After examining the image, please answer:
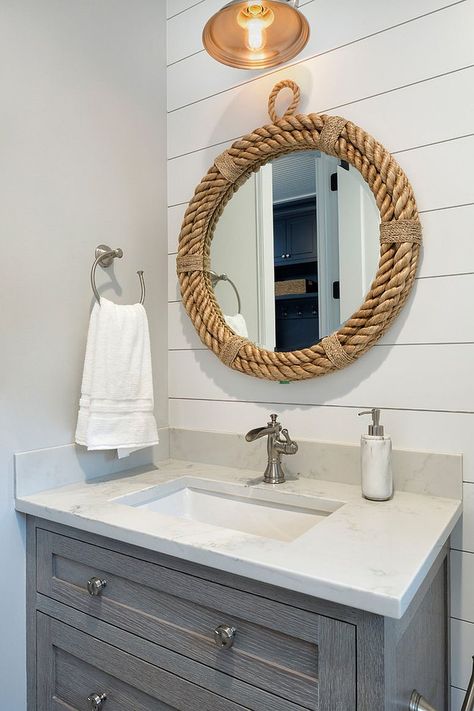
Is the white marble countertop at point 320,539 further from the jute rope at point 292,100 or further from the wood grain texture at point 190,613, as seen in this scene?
the jute rope at point 292,100

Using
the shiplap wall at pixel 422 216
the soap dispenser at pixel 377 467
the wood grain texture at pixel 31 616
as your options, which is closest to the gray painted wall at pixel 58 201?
the wood grain texture at pixel 31 616

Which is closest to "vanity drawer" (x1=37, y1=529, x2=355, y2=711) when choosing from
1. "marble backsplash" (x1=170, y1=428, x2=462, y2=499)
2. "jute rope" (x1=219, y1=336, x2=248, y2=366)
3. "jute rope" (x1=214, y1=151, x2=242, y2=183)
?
"marble backsplash" (x1=170, y1=428, x2=462, y2=499)

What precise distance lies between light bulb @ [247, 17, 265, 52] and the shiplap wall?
214mm

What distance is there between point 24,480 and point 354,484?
83cm

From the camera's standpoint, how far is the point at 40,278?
1236 mm

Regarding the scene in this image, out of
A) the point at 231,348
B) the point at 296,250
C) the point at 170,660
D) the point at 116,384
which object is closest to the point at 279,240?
the point at 296,250

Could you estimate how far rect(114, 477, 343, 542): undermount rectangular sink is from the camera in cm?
117

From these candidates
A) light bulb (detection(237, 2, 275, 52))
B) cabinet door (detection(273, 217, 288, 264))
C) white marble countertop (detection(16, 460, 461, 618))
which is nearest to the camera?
white marble countertop (detection(16, 460, 461, 618))

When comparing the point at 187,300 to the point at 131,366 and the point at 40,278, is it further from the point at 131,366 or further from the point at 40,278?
the point at 40,278

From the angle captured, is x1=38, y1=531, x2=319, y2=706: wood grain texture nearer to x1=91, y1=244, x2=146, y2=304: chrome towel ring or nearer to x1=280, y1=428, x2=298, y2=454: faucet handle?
x1=280, y1=428, x2=298, y2=454: faucet handle

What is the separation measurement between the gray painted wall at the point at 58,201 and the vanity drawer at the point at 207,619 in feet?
0.62

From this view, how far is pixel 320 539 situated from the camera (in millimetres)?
882

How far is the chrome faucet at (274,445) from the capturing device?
1.27 metres

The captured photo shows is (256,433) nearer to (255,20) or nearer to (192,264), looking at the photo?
(192,264)
